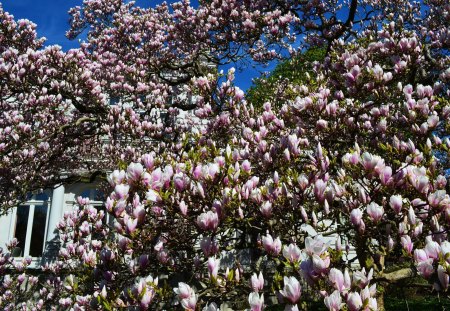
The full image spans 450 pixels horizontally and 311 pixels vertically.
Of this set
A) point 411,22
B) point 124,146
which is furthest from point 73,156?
point 411,22

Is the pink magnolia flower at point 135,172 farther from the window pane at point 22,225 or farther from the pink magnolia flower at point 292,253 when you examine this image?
the window pane at point 22,225

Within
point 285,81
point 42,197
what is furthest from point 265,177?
point 42,197

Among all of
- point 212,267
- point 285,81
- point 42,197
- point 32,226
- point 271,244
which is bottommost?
point 212,267

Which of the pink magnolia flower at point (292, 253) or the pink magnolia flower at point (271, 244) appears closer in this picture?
the pink magnolia flower at point (292, 253)

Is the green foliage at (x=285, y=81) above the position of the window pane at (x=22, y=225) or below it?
above

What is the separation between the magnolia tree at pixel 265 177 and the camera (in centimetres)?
278

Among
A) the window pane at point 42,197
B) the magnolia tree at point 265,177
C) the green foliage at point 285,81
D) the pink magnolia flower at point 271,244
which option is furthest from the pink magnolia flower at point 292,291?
the window pane at point 42,197

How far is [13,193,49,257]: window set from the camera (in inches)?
694

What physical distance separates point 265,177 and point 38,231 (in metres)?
17.1

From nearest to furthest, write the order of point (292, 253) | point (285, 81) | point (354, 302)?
point (354, 302)
point (292, 253)
point (285, 81)

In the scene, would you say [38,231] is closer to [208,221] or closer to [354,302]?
[208,221]

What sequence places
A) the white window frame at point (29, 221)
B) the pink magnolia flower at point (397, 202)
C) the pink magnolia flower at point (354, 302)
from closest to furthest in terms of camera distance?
the pink magnolia flower at point (354, 302), the pink magnolia flower at point (397, 202), the white window frame at point (29, 221)

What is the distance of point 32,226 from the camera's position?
1809 centimetres

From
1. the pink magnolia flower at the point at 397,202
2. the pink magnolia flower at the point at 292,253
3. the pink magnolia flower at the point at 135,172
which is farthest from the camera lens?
the pink magnolia flower at the point at 135,172
